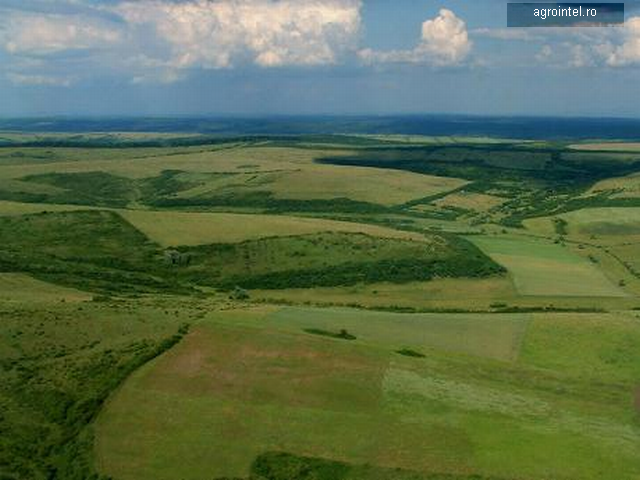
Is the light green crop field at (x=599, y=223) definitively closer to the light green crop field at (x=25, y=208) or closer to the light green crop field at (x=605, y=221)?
the light green crop field at (x=605, y=221)

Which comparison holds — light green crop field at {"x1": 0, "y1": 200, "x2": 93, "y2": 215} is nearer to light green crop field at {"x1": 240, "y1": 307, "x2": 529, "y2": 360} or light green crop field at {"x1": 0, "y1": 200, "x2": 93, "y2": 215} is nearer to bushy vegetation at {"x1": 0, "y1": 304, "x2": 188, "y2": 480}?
bushy vegetation at {"x1": 0, "y1": 304, "x2": 188, "y2": 480}

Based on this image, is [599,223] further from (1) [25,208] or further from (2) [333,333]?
(1) [25,208]

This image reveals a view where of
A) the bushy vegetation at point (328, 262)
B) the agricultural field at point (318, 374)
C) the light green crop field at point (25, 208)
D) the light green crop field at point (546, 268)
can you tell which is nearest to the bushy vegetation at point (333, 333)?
the agricultural field at point (318, 374)

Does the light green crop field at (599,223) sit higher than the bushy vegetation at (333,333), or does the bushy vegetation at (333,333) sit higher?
the bushy vegetation at (333,333)

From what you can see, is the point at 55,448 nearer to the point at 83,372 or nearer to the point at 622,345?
the point at 83,372

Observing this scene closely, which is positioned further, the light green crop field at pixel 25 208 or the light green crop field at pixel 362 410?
the light green crop field at pixel 25 208

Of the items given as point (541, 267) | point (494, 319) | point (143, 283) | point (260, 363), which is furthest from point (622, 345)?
point (143, 283)
